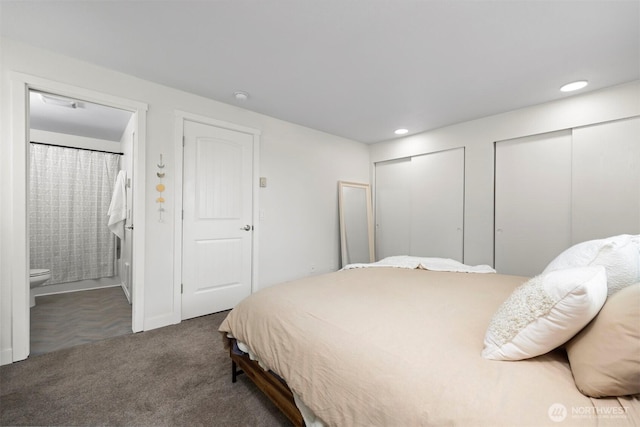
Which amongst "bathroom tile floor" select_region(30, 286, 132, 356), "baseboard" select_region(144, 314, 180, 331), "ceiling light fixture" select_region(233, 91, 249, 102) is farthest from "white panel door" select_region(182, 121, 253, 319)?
"bathroom tile floor" select_region(30, 286, 132, 356)

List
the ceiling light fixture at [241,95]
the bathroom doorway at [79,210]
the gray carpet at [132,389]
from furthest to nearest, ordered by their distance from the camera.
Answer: the bathroom doorway at [79,210] < the ceiling light fixture at [241,95] < the gray carpet at [132,389]

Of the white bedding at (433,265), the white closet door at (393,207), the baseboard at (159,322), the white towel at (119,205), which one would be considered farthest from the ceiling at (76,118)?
the white closet door at (393,207)

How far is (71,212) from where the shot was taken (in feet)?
12.7

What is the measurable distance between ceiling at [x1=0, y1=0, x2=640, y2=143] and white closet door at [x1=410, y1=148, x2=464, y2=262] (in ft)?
3.23

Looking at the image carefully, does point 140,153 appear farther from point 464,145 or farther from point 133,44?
point 464,145

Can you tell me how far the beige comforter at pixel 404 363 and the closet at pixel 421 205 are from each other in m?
2.05

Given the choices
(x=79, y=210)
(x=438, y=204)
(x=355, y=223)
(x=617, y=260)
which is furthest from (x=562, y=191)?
(x=79, y=210)

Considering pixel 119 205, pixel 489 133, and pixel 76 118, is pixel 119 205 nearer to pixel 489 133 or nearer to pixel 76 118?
pixel 76 118

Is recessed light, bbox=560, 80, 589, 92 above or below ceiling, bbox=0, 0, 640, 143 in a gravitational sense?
below

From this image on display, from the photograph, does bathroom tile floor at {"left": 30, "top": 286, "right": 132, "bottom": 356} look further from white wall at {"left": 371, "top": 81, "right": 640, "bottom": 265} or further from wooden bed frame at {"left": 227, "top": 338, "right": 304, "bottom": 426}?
white wall at {"left": 371, "top": 81, "right": 640, "bottom": 265}

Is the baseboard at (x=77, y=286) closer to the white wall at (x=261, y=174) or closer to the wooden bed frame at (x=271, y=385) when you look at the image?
the white wall at (x=261, y=174)

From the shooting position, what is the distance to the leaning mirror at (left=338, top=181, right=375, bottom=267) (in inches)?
166

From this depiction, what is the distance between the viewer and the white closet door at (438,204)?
140 inches

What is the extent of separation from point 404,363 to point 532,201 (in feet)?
9.82
